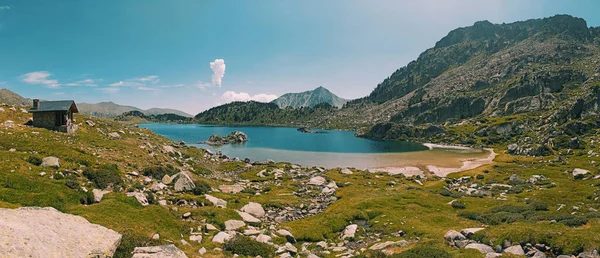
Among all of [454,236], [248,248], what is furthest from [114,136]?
[454,236]

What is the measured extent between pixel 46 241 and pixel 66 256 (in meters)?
1.11

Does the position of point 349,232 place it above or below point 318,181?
above

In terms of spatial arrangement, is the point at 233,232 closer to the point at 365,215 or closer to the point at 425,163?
the point at 365,215

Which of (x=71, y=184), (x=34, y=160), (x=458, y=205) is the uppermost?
(x=34, y=160)

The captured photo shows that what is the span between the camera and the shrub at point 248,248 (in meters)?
20.9

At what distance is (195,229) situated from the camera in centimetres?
2467

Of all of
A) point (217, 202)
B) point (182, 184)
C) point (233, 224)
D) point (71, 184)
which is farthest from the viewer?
point (182, 184)

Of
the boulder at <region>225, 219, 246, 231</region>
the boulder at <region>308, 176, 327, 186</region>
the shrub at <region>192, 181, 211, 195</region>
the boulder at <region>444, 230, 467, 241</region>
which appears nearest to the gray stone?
the boulder at <region>225, 219, 246, 231</region>

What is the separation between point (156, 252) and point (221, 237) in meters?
7.55

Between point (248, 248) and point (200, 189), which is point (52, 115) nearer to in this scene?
point (200, 189)

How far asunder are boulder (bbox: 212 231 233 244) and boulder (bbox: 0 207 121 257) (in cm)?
763

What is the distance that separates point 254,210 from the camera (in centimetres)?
3556

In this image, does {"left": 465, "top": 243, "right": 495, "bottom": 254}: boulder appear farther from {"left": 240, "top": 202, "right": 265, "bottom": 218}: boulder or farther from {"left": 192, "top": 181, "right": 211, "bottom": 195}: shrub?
{"left": 192, "top": 181, "right": 211, "bottom": 195}: shrub

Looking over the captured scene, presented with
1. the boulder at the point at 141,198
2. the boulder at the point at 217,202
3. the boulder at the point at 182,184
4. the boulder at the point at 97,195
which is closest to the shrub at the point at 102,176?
the boulder at the point at 97,195
